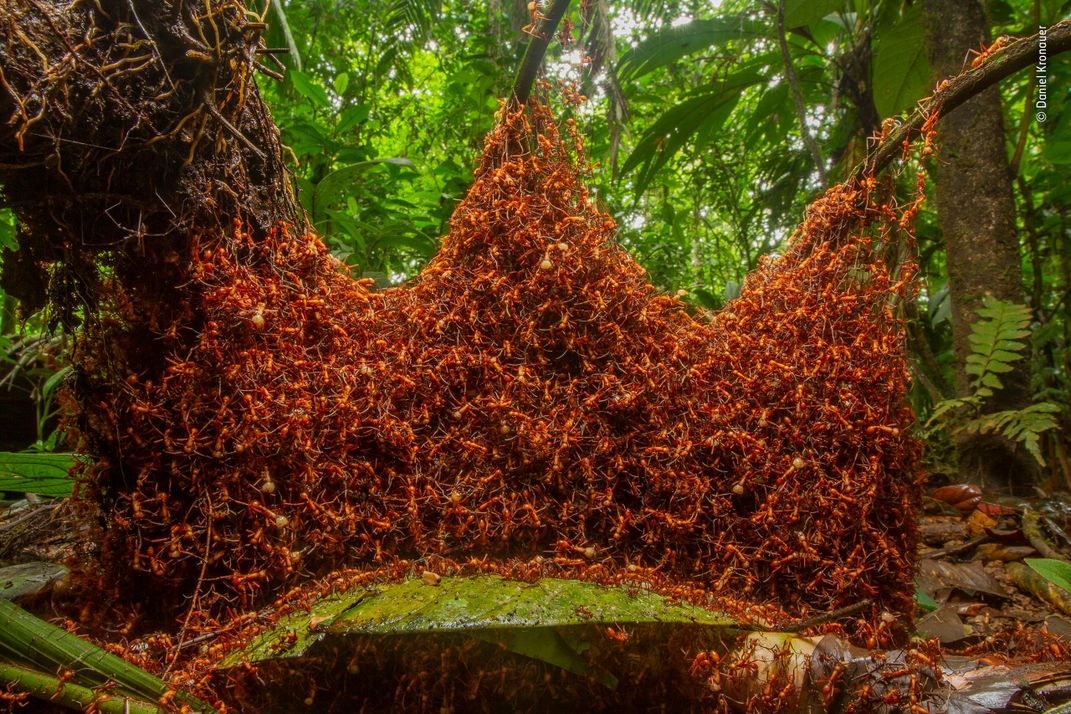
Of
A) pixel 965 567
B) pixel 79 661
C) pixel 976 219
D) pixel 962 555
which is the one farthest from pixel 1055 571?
pixel 976 219

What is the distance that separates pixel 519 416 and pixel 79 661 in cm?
63

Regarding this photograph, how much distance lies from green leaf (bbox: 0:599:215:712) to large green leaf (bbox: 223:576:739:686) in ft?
0.25

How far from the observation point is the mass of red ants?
36.2 inches

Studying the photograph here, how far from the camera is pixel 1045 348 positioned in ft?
8.95

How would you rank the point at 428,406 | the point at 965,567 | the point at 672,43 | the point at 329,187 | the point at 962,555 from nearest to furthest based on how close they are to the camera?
the point at 428,406 → the point at 965,567 → the point at 962,555 → the point at 329,187 → the point at 672,43

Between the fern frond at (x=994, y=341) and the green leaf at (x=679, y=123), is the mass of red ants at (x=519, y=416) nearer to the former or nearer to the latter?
the fern frond at (x=994, y=341)

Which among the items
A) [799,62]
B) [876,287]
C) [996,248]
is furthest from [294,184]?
[799,62]

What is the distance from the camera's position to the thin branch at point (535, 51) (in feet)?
3.59

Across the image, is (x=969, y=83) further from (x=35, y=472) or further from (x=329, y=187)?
(x=329, y=187)

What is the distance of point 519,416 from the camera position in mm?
1020

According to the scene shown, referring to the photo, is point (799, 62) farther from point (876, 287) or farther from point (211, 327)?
point (211, 327)

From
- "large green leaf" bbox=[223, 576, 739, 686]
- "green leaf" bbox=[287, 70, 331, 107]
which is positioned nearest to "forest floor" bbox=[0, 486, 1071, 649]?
"large green leaf" bbox=[223, 576, 739, 686]

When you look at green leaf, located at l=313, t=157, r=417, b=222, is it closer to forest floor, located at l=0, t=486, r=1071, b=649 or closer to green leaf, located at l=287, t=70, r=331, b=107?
green leaf, located at l=287, t=70, r=331, b=107

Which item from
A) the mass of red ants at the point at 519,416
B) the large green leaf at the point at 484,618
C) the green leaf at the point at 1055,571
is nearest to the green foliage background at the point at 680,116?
the mass of red ants at the point at 519,416
